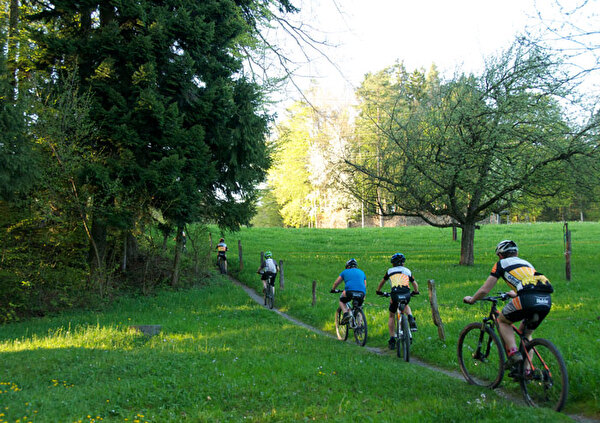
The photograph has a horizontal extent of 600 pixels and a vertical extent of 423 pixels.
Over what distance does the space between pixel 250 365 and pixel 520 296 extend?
4457 mm

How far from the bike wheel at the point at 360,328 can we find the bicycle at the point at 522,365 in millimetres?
2855

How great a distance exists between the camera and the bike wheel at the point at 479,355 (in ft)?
21.9

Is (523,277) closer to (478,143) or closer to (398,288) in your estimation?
(398,288)

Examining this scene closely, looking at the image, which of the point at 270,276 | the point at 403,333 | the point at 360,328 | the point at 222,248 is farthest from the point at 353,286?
the point at 222,248

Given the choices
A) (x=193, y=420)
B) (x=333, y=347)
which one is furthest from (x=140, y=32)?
(x=193, y=420)

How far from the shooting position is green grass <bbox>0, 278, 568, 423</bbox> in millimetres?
5328

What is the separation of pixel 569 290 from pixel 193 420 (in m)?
14.1

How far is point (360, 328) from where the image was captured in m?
10.4

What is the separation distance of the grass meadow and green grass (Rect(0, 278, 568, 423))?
25 mm

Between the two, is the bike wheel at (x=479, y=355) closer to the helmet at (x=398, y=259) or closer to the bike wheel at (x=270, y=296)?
the helmet at (x=398, y=259)

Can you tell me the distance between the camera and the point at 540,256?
2528 centimetres

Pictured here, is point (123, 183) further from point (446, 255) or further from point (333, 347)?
point (446, 255)

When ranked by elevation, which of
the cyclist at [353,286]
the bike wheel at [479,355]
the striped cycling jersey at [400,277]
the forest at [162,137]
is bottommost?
the bike wheel at [479,355]

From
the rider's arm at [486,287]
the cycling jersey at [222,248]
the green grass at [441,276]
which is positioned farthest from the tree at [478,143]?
the rider's arm at [486,287]
